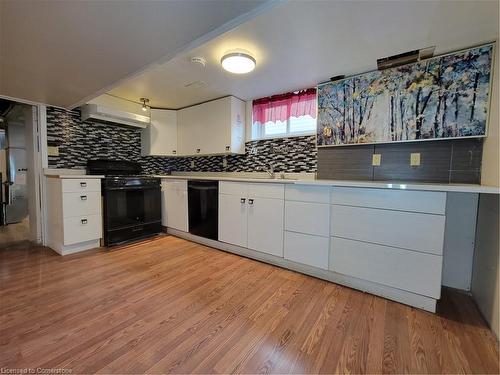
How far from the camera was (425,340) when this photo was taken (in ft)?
4.12

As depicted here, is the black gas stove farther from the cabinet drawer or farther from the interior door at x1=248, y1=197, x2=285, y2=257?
the interior door at x1=248, y1=197, x2=285, y2=257

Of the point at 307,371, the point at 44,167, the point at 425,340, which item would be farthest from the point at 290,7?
the point at 44,167

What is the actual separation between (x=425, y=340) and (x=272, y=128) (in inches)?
97.9

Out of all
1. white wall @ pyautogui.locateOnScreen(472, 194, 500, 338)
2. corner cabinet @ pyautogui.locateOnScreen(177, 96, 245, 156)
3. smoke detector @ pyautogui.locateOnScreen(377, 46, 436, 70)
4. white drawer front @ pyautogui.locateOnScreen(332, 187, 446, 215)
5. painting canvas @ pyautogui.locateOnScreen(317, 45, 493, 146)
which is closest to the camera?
white wall @ pyautogui.locateOnScreen(472, 194, 500, 338)

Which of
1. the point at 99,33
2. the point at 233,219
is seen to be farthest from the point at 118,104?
the point at 233,219

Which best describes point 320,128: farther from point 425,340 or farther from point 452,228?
point 425,340

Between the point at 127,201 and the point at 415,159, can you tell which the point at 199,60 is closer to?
the point at 127,201

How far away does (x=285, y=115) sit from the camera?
2785 millimetres

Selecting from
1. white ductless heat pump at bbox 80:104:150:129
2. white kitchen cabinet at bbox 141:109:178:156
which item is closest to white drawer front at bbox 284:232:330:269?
white kitchen cabinet at bbox 141:109:178:156

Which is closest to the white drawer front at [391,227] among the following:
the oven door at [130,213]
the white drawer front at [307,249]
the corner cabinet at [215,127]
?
the white drawer front at [307,249]

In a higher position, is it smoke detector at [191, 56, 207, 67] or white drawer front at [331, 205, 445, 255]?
smoke detector at [191, 56, 207, 67]

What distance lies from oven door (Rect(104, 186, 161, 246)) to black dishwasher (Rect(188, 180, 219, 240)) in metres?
0.60

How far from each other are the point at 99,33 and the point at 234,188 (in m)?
1.67

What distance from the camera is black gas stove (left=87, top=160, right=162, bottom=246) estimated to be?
268cm
